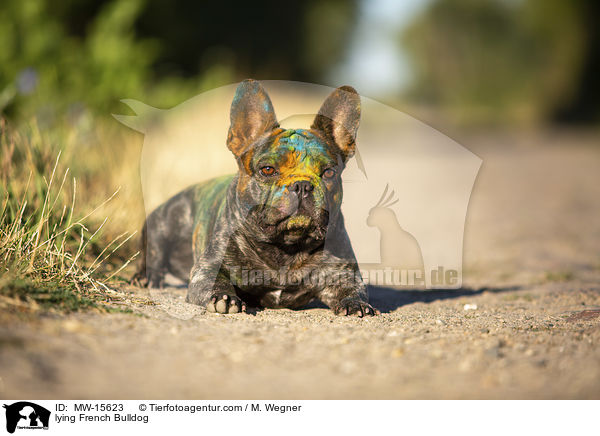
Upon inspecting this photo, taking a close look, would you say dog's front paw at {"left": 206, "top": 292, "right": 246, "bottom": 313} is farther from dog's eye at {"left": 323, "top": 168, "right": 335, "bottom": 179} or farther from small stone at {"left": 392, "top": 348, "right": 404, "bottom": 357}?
small stone at {"left": 392, "top": 348, "right": 404, "bottom": 357}

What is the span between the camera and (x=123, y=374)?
290 centimetres

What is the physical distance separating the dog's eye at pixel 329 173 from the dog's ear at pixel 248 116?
2.01 feet

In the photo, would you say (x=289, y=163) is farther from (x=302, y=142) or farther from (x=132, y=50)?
(x=132, y=50)

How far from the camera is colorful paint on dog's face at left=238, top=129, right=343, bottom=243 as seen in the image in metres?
4.17

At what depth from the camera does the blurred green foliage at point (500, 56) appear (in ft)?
108

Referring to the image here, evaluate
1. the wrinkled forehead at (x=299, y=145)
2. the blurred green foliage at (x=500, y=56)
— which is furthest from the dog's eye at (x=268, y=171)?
the blurred green foliage at (x=500, y=56)

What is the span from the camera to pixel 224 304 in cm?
421

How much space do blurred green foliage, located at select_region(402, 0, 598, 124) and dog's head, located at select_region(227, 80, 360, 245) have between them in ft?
105

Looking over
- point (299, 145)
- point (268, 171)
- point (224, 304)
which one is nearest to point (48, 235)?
point (224, 304)

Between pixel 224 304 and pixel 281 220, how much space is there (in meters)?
0.73

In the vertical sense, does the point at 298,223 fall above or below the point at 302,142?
below
